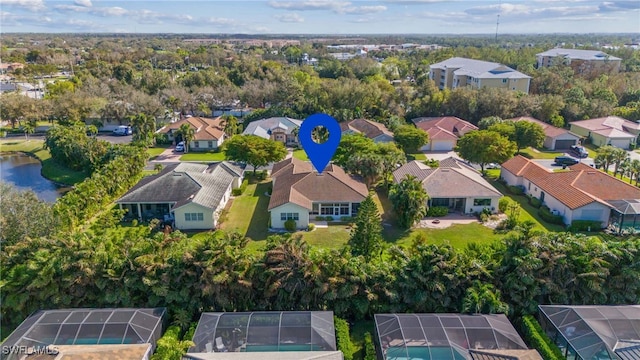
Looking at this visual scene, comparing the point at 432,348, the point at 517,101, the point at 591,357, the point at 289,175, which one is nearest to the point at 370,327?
the point at 432,348

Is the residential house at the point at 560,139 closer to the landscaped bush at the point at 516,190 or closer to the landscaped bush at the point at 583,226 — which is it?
the landscaped bush at the point at 516,190

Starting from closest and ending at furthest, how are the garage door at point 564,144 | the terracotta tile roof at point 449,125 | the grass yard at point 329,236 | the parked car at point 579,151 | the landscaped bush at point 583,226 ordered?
the grass yard at point 329,236, the landscaped bush at point 583,226, the parked car at point 579,151, the garage door at point 564,144, the terracotta tile roof at point 449,125

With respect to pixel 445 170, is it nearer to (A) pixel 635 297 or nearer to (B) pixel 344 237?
(B) pixel 344 237

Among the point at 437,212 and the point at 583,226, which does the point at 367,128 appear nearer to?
the point at 437,212

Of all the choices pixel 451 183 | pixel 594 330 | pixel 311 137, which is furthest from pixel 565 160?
pixel 311 137

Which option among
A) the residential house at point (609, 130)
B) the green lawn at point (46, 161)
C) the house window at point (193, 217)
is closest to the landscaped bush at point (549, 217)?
the house window at point (193, 217)

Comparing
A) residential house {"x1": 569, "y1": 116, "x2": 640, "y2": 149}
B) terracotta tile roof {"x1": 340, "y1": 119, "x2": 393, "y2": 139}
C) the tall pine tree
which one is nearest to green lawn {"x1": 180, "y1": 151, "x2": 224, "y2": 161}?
terracotta tile roof {"x1": 340, "y1": 119, "x2": 393, "y2": 139}
